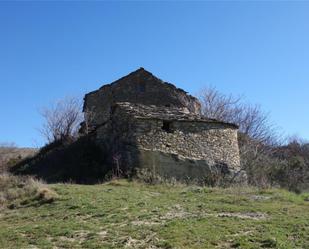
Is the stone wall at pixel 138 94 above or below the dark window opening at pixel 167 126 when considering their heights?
above

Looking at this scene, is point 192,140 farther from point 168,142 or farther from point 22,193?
point 22,193

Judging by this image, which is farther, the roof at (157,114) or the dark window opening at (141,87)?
the dark window opening at (141,87)

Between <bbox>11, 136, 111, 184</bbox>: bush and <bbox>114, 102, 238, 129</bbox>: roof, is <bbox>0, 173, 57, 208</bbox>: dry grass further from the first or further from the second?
<bbox>114, 102, 238, 129</bbox>: roof

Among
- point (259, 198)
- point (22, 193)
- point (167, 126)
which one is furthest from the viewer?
point (167, 126)

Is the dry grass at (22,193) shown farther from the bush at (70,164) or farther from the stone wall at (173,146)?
the stone wall at (173,146)

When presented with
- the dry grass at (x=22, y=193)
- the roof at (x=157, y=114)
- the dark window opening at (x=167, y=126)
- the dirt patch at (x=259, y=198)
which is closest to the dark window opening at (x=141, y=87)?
the roof at (x=157, y=114)

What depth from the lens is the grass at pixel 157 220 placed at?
370 inches

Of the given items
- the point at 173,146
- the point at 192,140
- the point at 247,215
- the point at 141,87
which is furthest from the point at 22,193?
the point at 141,87

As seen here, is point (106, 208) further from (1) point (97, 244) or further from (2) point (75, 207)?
(1) point (97, 244)

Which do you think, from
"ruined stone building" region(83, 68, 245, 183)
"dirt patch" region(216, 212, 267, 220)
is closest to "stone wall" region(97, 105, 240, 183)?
"ruined stone building" region(83, 68, 245, 183)

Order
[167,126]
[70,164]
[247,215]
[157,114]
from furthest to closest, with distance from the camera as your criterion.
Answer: [70,164] → [157,114] → [167,126] → [247,215]

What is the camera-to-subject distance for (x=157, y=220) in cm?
1117

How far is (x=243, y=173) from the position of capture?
2152 centimetres

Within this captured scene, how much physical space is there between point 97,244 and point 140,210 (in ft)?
11.0
